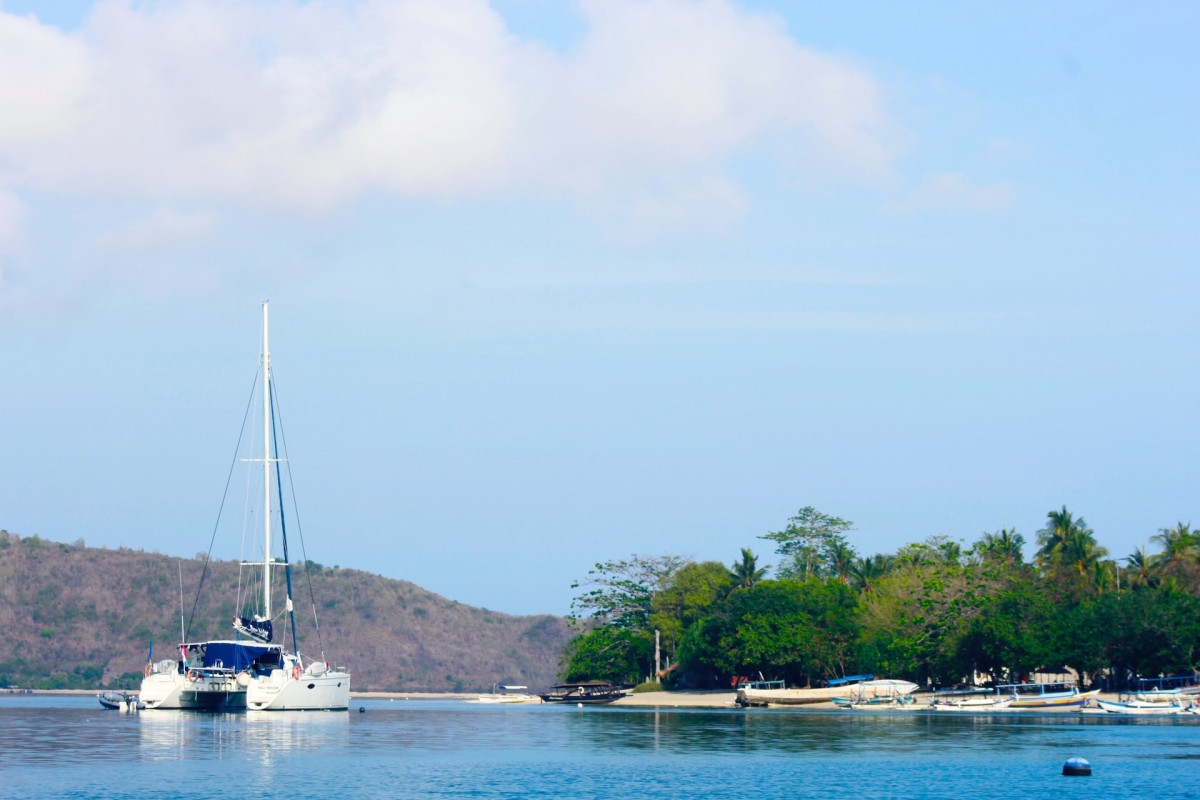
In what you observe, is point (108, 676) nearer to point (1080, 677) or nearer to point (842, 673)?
point (842, 673)

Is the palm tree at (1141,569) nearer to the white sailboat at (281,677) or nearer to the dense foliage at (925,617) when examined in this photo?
the dense foliage at (925,617)

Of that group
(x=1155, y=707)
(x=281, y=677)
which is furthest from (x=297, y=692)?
(x=1155, y=707)

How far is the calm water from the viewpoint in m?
38.5

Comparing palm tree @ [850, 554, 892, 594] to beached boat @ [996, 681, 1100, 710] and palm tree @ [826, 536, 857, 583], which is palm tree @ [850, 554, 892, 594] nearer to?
palm tree @ [826, 536, 857, 583]

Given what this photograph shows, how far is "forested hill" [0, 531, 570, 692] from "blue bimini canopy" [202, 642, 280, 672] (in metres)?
87.5

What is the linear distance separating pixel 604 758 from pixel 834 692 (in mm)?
46974

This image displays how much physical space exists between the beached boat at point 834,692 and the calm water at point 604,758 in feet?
44.2

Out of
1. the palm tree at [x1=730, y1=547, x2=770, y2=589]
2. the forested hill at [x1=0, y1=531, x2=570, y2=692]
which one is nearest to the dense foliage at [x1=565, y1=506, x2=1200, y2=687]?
the palm tree at [x1=730, y1=547, x2=770, y2=589]

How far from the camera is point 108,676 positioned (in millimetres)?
163000

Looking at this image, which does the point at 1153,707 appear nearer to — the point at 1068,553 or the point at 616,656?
the point at 1068,553

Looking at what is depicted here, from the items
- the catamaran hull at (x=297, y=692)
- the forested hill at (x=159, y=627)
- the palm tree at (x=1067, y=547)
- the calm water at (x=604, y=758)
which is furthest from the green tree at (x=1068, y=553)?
the forested hill at (x=159, y=627)

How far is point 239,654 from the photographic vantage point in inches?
2975

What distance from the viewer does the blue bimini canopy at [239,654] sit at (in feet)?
245

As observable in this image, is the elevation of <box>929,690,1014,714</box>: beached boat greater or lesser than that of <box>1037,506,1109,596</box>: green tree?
lesser
